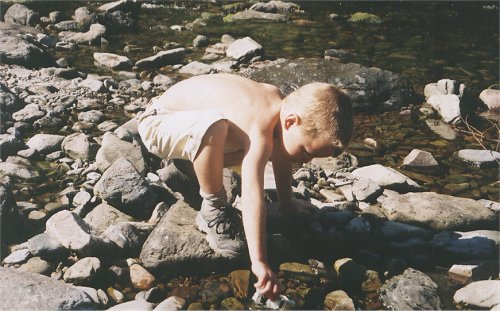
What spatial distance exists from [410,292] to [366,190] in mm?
1130

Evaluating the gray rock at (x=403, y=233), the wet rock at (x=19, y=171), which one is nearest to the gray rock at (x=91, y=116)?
the wet rock at (x=19, y=171)

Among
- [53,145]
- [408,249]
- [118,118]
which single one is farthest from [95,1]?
[408,249]

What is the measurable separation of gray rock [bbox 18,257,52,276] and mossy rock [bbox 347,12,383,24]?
30.3 feet

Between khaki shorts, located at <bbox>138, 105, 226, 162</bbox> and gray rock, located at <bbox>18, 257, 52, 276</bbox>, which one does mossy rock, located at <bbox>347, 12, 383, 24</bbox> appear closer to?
khaki shorts, located at <bbox>138, 105, 226, 162</bbox>

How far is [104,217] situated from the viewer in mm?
3482

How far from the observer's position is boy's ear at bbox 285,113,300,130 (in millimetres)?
2920

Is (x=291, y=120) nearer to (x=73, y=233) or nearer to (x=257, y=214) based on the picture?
(x=257, y=214)

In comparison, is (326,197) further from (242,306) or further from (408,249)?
(242,306)

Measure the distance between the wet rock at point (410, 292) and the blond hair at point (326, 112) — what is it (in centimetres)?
77

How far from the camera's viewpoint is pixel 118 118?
5.35 m

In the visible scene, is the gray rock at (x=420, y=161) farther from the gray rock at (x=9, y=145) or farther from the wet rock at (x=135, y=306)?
the gray rock at (x=9, y=145)

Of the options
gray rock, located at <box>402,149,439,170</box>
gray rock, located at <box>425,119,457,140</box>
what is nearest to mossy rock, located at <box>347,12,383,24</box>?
gray rock, located at <box>425,119,457,140</box>

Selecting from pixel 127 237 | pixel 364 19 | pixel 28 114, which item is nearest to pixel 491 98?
pixel 127 237

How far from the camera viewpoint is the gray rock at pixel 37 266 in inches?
116
